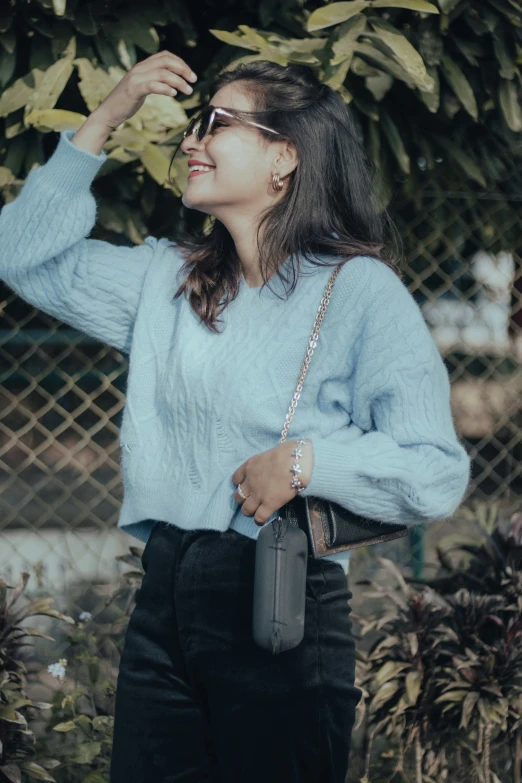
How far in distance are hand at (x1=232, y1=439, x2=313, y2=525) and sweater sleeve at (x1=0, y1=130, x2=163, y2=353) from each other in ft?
1.68

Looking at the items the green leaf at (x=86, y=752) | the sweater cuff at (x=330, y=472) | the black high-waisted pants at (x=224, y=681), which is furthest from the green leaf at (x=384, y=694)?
the sweater cuff at (x=330, y=472)

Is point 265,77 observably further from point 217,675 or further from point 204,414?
point 217,675

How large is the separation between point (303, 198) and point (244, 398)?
1.31 feet

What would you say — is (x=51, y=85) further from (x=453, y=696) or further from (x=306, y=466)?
(x=453, y=696)

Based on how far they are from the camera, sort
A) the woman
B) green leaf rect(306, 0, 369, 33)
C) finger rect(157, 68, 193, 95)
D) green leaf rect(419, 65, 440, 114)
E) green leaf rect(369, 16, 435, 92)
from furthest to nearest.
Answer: green leaf rect(419, 65, 440, 114) → green leaf rect(369, 16, 435, 92) → green leaf rect(306, 0, 369, 33) → finger rect(157, 68, 193, 95) → the woman

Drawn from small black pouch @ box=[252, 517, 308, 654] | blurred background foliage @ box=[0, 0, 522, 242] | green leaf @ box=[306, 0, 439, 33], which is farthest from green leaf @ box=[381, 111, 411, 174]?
small black pouch @ box=[252, 517, 308, 654]

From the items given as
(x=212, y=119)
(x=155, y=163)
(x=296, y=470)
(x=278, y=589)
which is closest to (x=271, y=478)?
(x=296, y=470)

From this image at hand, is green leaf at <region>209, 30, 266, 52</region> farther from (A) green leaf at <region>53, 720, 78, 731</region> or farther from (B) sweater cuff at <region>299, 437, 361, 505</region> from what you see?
(A) green leaf at <region>53, 720, 78, 731</region>

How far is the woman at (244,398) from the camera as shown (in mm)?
1692

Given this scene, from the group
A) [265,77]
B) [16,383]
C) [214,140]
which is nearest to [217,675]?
[214,140]

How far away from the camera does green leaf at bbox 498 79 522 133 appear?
3115 millimetres

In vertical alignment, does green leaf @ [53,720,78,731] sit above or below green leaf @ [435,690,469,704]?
above

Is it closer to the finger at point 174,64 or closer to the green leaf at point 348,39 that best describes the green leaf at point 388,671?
the green leaf at point 348,39

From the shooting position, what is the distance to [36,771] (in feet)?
9.23
